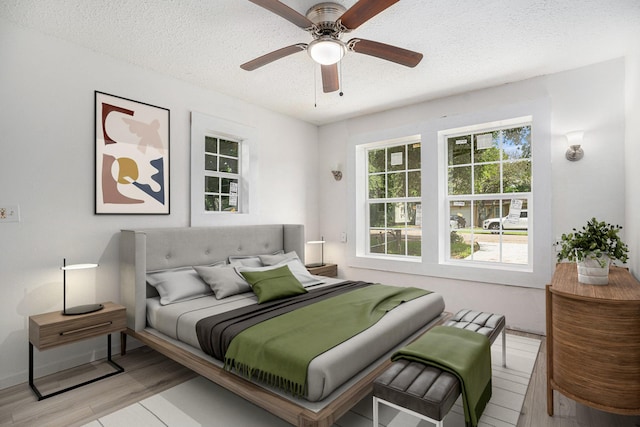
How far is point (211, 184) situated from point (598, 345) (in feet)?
12.2

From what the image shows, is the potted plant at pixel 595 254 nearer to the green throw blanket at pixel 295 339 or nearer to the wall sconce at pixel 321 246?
the green throw blanket at pixel 295 339

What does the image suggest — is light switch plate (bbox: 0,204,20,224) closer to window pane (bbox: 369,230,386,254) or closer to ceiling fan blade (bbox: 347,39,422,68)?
ceiling fan blade (bbox: 347,39,422,68)

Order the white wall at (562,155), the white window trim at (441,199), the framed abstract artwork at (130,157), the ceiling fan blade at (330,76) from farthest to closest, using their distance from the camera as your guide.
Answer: the white window trim at (441,199) < the white wall at (562,155) < the framed abstract artwork at (130,157) < the ceiling fan blade at (330,76)

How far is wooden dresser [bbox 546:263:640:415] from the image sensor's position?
5.74 ft

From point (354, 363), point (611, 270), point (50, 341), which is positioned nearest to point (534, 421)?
point (354, 363)

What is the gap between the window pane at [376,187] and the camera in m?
4.86

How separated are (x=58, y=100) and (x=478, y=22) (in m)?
3.43

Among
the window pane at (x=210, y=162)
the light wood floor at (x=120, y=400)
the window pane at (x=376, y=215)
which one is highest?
the window pane at (x=210, y=162)

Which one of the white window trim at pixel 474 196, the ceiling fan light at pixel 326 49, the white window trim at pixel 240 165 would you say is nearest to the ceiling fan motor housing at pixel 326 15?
the ceiling fan light at pixel 326 49

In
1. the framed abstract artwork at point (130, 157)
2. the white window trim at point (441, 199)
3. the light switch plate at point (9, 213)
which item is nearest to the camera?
the light switch plate at point (9, 213)

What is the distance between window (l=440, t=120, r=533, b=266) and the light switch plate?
14.0ft

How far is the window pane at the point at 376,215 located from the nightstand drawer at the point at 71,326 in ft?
11.0

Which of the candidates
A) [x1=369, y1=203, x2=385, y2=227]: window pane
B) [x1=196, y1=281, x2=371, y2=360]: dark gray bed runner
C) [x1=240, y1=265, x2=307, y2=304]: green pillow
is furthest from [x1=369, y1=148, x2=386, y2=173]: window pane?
[x1=196, y1=281, x2=371, y2=360]: dark gray bed runner

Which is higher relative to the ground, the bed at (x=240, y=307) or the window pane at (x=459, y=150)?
the window pane at (x=459, y=150)
